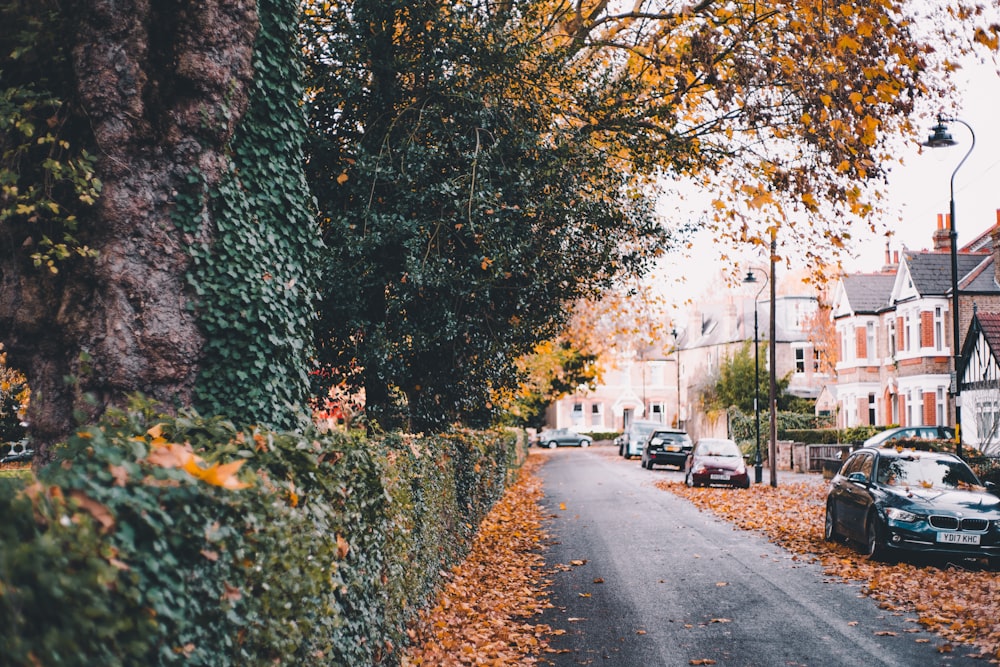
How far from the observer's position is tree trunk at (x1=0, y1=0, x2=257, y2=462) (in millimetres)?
7828

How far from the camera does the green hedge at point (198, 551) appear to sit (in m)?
2.41

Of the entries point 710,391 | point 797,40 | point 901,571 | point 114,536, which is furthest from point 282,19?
point 710,391

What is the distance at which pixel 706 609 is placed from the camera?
9.47 m

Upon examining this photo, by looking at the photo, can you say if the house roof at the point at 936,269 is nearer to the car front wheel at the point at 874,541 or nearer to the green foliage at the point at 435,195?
the car front wheel at the point at 874,541

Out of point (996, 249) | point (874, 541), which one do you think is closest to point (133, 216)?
point (874, 541)

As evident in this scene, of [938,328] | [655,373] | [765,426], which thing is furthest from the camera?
[655,373]

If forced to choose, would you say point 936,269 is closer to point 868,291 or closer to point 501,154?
point 868,291

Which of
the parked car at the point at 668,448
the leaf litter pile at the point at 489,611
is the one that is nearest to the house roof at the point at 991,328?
the parked car at the point at 668,448

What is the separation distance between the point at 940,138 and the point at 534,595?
12.6 m

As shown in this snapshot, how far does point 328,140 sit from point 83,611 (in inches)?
447

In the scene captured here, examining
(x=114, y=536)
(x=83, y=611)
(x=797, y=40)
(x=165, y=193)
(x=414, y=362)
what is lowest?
(x=83, y=611)

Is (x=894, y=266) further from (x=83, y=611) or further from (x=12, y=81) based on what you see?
(x=83, y=611)

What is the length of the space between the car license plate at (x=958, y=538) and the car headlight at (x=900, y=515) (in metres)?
0.37

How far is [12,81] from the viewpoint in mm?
8195
